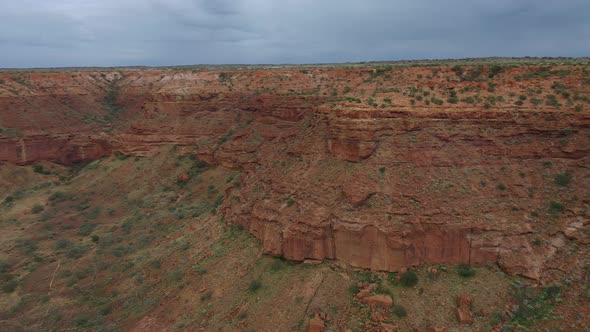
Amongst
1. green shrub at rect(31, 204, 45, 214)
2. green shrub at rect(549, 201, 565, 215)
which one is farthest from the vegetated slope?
green shrub at rect(31, 204, 45, 214)

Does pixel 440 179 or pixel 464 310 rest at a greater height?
pixel 440 179

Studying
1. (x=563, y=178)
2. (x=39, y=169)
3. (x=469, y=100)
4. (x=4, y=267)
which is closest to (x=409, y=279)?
(x=563, y=178)

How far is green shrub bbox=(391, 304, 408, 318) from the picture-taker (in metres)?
16.2

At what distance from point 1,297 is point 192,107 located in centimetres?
2952

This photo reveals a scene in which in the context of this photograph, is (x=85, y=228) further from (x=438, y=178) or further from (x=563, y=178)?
(x=563, y=178)

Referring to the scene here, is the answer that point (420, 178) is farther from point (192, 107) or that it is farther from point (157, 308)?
point (192, 107)

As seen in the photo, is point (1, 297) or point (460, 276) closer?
point (460, 276)

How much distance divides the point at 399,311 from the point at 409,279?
5.36 feet

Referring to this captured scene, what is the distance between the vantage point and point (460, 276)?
17.1 meters

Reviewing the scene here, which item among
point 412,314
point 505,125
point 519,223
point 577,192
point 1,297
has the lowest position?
point 1,297

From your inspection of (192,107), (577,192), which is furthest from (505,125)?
(192,107)

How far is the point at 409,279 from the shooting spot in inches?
680

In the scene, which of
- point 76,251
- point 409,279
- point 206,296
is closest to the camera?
point 409,279

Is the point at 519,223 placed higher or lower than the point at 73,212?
higher
